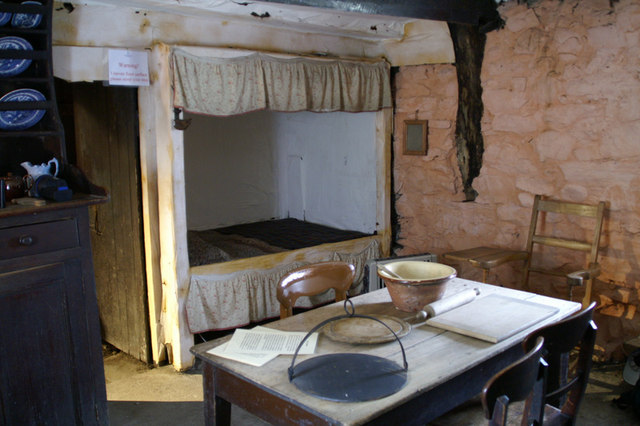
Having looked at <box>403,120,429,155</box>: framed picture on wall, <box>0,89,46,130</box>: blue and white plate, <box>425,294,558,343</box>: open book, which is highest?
<box>0,89,46,130</box>: blue and white plate

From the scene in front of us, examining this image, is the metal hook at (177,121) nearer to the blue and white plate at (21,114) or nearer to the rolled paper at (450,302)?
the blue and white plate at (21,114)

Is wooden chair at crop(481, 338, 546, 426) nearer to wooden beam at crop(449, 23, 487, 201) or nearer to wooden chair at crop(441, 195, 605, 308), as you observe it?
wooden chair at crop(441, 195, 605, 308)

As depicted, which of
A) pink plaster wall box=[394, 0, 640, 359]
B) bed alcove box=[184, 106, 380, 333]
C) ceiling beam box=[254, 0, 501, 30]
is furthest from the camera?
bed alcove box=[184, 106, 380, 333]

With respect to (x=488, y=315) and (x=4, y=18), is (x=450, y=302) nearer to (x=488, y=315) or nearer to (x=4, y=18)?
(x=488, y=315)

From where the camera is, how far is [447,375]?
2.02 metres

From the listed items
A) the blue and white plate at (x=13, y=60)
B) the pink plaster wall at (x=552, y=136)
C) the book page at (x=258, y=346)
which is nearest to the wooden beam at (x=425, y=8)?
the pink plaster wall at (x=552, y=136)

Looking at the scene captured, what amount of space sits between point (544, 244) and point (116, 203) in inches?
117

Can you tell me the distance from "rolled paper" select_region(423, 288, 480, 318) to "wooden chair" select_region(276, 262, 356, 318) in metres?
0.57

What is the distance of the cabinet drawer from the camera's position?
2.57 m

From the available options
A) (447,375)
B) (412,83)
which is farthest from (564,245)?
(447,375)

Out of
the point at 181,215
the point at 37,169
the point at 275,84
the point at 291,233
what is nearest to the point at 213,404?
the point at 37,169

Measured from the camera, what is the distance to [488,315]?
2541 millimetres

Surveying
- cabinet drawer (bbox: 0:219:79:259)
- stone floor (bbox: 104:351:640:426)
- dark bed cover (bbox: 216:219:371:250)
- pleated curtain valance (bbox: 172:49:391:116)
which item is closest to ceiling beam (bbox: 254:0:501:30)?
pleated curtain valance (bbox: 172:49:391:116)

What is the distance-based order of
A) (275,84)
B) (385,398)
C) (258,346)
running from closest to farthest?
(385,398), (258,346), (275,84)
